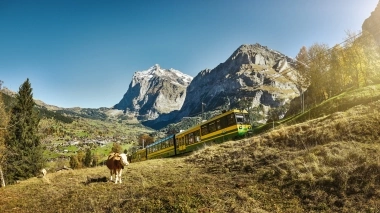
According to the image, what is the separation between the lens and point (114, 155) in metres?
17.8

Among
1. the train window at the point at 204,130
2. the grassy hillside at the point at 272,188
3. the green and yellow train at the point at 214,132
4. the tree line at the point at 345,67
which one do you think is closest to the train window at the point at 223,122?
the green and yellow train at the point at 214,132

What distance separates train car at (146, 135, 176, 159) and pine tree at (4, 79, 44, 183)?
21.0 m

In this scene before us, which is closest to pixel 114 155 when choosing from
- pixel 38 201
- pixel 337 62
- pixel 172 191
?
pixel 38 201

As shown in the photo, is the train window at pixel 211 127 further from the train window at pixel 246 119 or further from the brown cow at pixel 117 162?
the brown cow at pixel 117 162

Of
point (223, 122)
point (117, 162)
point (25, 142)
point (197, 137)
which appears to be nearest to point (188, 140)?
point (197, 137)

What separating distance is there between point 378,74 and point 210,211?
6655 centimetres

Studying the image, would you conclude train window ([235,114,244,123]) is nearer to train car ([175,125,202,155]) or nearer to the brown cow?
train car ([175,125,202,155])

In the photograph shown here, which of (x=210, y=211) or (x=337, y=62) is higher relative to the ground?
(x=337, y=62)

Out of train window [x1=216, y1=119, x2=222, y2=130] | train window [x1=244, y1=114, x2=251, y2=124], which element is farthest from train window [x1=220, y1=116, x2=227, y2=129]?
train window [x1=244, y1=114, x2=251, y2=124]

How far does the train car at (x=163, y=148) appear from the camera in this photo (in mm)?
47000

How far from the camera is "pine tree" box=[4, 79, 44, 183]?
42625 mm

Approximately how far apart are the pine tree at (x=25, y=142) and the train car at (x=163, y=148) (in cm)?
2097

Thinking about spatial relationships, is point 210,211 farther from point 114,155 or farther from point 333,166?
point 114,155

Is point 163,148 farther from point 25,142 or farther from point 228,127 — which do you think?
point 25,142
